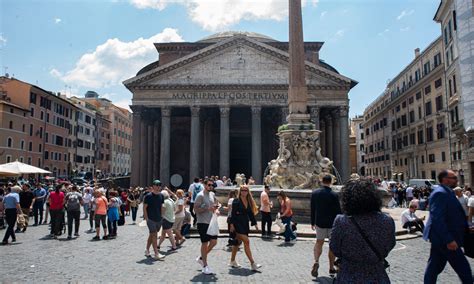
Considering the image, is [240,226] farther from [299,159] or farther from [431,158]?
[431,158]

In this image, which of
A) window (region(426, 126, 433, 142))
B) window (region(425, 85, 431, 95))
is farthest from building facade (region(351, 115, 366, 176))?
window (region(425, 85, 431, 95))

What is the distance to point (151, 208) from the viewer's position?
25.3ft

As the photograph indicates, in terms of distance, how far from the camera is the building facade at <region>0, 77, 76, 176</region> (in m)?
39.2

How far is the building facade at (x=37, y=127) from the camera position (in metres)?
39.2

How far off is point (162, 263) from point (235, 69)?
27.6 metres

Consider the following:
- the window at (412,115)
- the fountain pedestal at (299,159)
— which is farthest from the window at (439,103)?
the fountain pedestal at (299,159)

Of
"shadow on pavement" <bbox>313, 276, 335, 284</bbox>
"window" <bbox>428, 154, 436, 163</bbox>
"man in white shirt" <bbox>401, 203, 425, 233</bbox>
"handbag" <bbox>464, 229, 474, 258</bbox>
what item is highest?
"window" <bbox>428, 154, 436, 163</bbox>

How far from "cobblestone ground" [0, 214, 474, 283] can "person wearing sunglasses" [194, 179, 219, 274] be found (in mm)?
216

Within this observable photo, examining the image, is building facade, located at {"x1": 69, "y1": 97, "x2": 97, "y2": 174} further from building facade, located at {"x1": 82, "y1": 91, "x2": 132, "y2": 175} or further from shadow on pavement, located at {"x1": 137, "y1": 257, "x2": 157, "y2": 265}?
shadow on pavement, located at {"x1": 137, "y1": 257, "x2": 157, "y2": 265}

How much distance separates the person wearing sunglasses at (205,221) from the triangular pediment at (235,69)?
26.4m

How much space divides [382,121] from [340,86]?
26.8 m

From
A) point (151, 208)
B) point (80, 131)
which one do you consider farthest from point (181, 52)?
point (151, 208)

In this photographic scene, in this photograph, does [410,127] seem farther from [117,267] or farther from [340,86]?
[117,267]

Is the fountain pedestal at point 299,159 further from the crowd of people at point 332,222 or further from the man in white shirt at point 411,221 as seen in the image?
the man in white shirt at point 411,221
